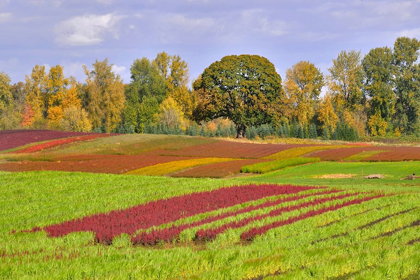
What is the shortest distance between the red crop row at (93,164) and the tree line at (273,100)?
36.7 metres

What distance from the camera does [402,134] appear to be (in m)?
102

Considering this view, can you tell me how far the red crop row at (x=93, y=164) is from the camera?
44031 mm

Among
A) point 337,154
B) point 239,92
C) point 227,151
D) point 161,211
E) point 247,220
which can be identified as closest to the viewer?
point 247,220

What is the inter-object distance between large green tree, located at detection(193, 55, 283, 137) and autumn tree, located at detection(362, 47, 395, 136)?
88.9 ft

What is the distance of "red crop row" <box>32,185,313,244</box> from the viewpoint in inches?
671

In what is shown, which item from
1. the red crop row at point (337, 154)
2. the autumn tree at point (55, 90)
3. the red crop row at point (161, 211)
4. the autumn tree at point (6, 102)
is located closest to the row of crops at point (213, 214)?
the red crop row at point (161, 211)

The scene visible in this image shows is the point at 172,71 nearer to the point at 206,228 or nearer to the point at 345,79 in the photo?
the point at 345,79

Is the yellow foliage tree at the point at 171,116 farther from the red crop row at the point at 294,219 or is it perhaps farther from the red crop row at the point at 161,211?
the red crop row at the point at 294,219

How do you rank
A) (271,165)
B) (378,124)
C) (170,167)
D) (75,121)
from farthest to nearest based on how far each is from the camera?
1. (378,124)
2. (75,121)
3. (170,167)
4. (271,165)

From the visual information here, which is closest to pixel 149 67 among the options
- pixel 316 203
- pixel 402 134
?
pixel 402 134

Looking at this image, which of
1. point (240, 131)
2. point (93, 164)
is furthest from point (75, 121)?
point (93, 164)

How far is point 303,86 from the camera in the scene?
10994 centimetres

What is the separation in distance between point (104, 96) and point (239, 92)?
3669 centimetres

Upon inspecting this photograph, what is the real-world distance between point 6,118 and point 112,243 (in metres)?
97.9
